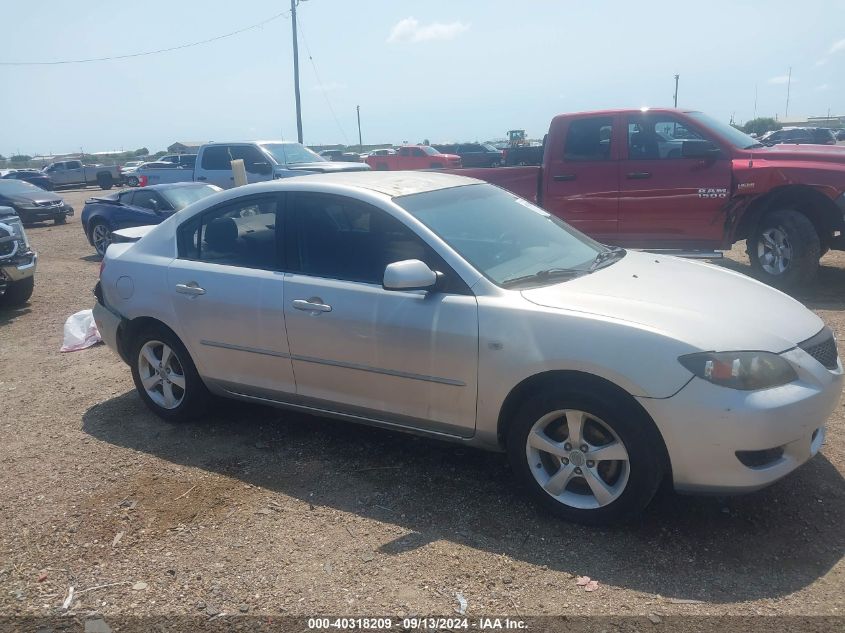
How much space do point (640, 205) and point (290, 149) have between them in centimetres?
825

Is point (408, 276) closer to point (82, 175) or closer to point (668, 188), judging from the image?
point (668, 188)

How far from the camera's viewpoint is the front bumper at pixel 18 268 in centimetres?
899

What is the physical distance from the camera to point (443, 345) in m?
3.82

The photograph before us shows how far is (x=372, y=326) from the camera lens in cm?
406

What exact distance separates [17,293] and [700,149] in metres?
8.64

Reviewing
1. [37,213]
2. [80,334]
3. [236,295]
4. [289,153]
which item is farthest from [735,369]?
[37,213]

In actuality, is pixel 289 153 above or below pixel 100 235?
above

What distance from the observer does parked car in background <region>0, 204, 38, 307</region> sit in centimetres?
904

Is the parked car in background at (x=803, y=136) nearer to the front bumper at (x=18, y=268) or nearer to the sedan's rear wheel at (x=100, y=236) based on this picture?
the sedan's rear wheel at (x=100, y=236)

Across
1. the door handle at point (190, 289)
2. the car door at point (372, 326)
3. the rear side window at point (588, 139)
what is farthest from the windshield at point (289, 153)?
the car door at point (372, 326)

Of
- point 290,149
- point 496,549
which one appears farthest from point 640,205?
point 290,149

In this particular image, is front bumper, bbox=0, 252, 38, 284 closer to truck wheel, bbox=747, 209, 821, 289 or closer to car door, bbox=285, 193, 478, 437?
car door, bbox=285, 193, 478, 437

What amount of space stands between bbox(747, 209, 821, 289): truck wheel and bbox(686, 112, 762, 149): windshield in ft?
3.27

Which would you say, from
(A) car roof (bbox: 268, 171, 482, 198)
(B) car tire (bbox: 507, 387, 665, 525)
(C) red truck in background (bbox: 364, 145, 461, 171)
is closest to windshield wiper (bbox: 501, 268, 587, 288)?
(B) car tire (bbox: 507, 387, 665, 525)
